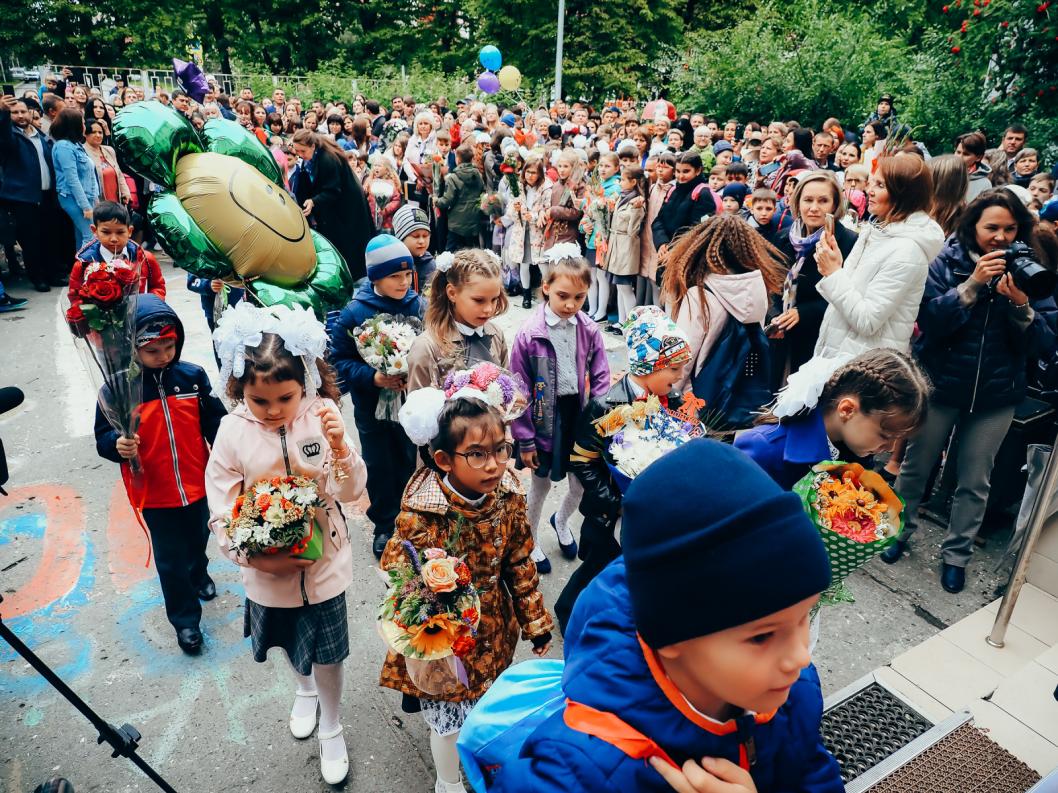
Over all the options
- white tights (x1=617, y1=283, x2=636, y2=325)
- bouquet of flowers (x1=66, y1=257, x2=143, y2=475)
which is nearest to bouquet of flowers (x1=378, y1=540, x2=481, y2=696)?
bouquet of flowers (x1=66, y1=257, x2=143, y2=475)

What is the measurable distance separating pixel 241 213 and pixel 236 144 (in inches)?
25.1

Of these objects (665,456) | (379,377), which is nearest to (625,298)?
(379,377)

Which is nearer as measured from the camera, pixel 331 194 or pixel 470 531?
pixel 470 531

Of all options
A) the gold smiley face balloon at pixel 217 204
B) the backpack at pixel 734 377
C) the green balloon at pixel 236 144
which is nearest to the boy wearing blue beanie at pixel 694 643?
the backpack at pixel 734 377

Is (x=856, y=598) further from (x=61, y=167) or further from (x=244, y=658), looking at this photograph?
(x=61, y=167)

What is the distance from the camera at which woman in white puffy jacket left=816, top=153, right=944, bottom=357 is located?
3846 millimetres

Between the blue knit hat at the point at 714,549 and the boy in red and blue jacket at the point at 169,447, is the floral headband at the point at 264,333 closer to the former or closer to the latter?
the boy in red and blue jacket at the point at 169,447

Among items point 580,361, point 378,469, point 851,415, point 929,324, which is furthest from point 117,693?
point 929,324

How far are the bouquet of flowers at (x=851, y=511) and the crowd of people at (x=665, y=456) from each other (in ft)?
0.66

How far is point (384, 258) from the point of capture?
13.0ft

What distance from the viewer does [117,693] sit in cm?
320

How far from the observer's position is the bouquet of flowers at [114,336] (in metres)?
2.93

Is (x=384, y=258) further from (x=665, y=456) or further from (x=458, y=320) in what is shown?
(x=665, y=456)

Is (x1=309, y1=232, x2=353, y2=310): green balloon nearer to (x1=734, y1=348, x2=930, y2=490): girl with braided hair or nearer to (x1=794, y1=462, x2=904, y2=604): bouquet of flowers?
(x1=734, y1=348, x2=930, y2=490): girl with braided hair
